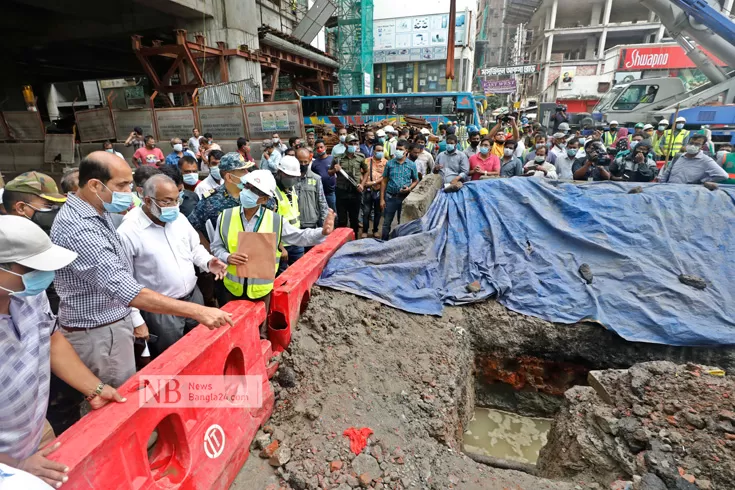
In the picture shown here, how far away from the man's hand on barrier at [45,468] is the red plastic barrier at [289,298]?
5.78ft

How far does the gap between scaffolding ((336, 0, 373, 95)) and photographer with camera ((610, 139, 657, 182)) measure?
3170cm

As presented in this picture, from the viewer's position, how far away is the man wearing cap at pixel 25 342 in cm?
136

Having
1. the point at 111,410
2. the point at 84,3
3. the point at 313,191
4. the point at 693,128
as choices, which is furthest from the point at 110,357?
the point at 84,3

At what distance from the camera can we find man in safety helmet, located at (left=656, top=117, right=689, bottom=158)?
9.55 metres

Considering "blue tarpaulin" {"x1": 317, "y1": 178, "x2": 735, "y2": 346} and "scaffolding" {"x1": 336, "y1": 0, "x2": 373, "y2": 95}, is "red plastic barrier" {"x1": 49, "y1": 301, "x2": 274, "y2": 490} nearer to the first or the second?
"blue tarpaulin" {"x1": 317, "y1": 178, "x2": 735, "y2": 346}

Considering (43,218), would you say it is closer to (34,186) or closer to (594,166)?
(34,186)

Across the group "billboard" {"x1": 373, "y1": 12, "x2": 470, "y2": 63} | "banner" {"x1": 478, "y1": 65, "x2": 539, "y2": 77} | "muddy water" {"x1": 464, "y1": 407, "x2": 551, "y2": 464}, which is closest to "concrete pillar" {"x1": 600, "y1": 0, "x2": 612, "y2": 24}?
"banner" {"x1": 478, "y1": 65, "x2": 539, "y2": 77}

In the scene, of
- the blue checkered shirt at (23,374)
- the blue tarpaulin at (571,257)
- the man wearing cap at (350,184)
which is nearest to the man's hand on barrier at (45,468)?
the blue checkered shirt at (23,374)

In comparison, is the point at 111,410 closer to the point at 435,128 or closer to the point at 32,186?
the point at 32,186

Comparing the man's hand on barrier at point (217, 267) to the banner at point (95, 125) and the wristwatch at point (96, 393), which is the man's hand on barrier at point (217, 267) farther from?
the banner at point (95, 125)

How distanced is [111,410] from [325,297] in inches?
80.4

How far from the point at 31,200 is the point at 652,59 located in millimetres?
44348

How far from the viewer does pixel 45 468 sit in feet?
4.72

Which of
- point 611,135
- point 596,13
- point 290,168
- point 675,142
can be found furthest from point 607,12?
point 290,168
